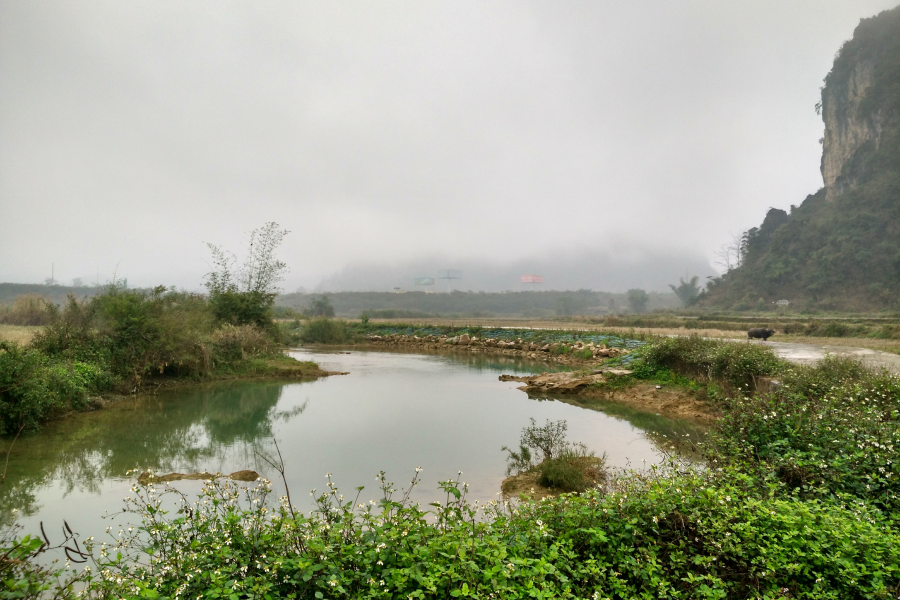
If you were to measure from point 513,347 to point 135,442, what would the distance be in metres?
23.3

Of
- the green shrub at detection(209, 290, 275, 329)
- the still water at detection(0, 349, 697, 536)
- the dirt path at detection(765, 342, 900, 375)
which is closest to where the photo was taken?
the still water at detection(0, 349, 697, 536)

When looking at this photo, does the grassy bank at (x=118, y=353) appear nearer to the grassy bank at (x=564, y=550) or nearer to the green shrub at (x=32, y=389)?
the green shrub at (x=32, y=389)

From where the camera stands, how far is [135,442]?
971 centimetres

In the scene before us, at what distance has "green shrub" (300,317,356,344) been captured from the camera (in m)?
39.2

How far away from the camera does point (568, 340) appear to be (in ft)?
93.6

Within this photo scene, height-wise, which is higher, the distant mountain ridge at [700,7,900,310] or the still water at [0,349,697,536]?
the distant mountain ridge at [700,7,900,310]

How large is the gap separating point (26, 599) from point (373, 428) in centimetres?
816

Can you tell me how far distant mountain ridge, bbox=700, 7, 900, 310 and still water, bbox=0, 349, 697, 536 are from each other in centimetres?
6277

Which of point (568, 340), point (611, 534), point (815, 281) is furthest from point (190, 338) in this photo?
point (815, 281)

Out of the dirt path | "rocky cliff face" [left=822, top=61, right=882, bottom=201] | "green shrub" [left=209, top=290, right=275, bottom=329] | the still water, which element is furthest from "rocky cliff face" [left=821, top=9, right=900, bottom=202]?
"green shrub" [left=209, top=290, right=275, bottom=329]

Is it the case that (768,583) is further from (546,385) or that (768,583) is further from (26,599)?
(546,385)

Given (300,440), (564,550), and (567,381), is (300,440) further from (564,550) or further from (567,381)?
(567,381)

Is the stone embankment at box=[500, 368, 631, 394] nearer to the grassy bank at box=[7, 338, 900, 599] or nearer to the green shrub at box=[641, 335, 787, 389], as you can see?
Answer: the green shrub at box=[641, 335, 787, 389]

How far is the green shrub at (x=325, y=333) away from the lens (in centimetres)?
3922
